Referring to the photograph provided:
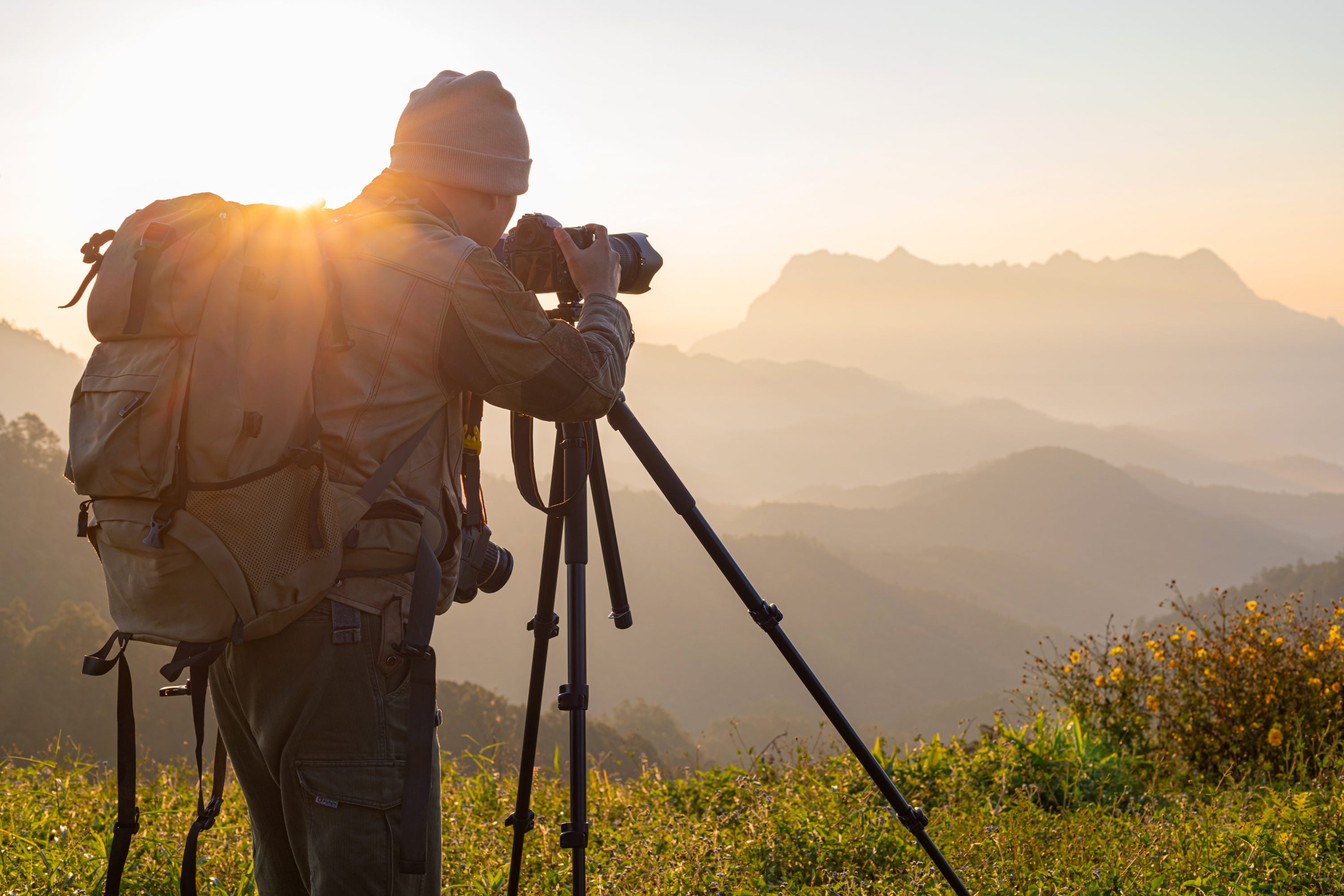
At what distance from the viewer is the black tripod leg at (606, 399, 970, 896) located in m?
2.20

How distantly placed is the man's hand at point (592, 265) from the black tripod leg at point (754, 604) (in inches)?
15.3

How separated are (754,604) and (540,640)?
63 cm

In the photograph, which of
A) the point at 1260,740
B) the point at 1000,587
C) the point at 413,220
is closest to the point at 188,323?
the point at 413,220

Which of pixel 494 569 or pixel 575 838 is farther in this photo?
pixel 575 838

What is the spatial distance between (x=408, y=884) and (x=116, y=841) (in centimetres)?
63

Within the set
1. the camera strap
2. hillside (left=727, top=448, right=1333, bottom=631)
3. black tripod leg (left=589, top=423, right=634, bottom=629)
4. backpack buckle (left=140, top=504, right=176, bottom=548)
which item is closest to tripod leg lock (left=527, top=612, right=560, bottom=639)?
black tripod leg (left=589, top=423, right=634, bottom=629)

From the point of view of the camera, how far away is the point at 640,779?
14.0 feet

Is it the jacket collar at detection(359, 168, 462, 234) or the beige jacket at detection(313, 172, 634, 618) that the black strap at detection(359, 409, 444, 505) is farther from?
the jacket collar at detection(359, 168, 462, 234)

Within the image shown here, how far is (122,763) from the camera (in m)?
1.61

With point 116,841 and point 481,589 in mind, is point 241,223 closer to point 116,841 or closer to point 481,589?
point 481,589

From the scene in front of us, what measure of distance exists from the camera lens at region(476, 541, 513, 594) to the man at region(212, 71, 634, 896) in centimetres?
18

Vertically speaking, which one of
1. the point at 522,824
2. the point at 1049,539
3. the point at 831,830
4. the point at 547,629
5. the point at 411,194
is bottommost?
the point at 1049,539

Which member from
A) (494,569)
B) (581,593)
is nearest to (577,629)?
(581,593)

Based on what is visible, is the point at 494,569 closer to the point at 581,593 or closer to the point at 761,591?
the point at 581,593
